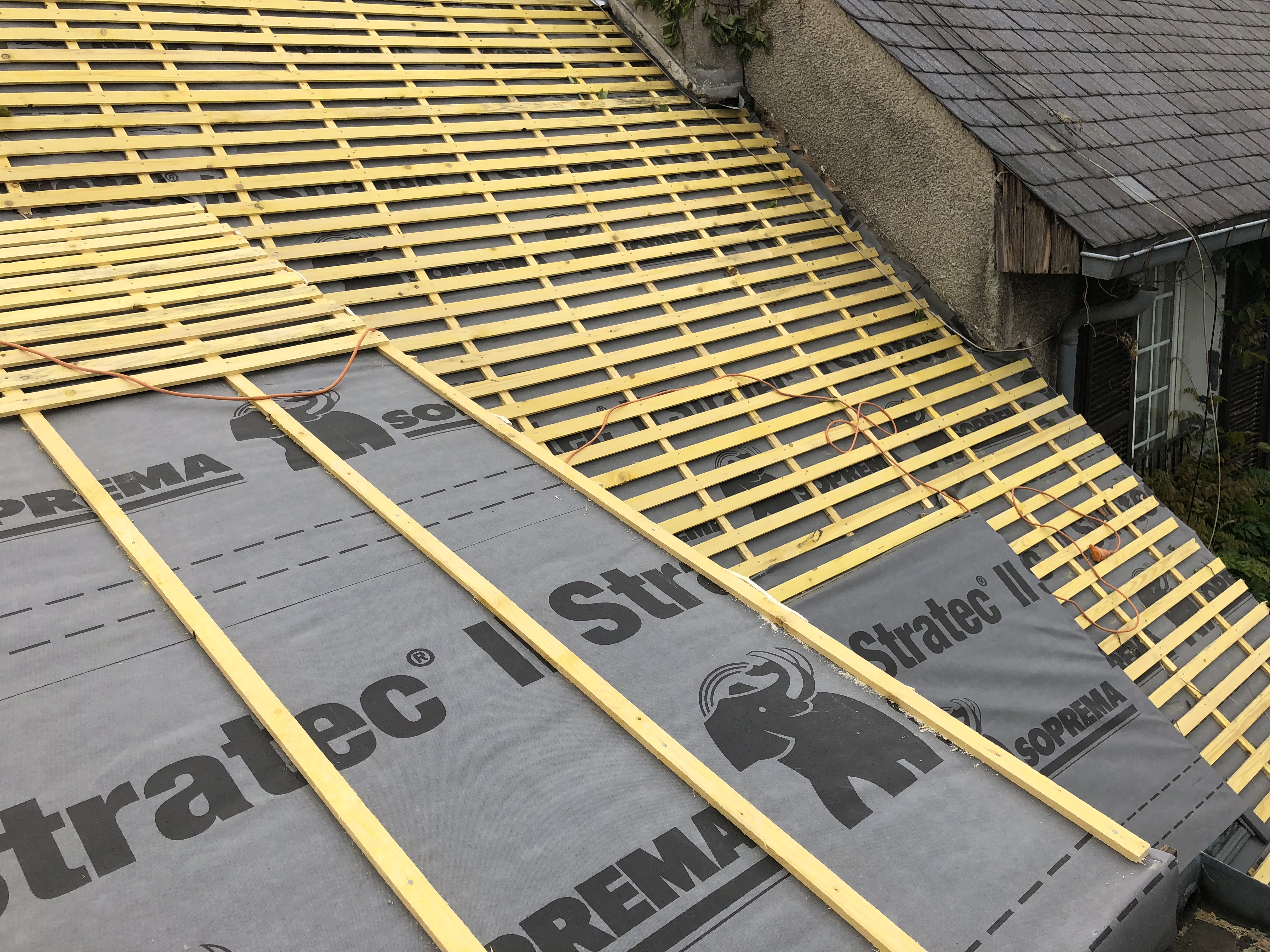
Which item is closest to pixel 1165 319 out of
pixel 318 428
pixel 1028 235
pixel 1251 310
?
pixel 1251 310

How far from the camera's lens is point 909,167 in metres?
5.15

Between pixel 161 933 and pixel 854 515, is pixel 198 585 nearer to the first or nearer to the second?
pixel 161 933

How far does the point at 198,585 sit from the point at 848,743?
62.1 inches

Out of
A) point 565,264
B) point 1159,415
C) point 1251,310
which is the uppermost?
point 565,264

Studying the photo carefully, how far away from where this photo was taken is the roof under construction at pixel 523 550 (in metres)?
1.64

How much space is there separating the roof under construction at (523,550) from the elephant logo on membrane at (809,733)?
1 cm

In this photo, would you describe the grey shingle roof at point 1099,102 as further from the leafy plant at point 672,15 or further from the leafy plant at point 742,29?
the leafy plant at point 672,15

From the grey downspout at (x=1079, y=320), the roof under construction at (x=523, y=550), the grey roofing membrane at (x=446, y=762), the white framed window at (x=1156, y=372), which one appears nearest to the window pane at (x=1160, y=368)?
the white framed window at (x=1156, y=372)

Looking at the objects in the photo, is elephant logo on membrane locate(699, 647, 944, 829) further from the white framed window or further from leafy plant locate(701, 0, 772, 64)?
the white framed window

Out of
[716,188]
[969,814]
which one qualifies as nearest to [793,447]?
[716,188]

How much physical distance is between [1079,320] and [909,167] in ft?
4.52

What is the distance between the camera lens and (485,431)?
117 inches

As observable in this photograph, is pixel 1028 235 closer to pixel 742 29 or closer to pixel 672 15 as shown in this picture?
pixel 742 29

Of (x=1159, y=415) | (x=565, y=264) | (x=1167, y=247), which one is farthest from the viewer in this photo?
(x=1159, y=415)
